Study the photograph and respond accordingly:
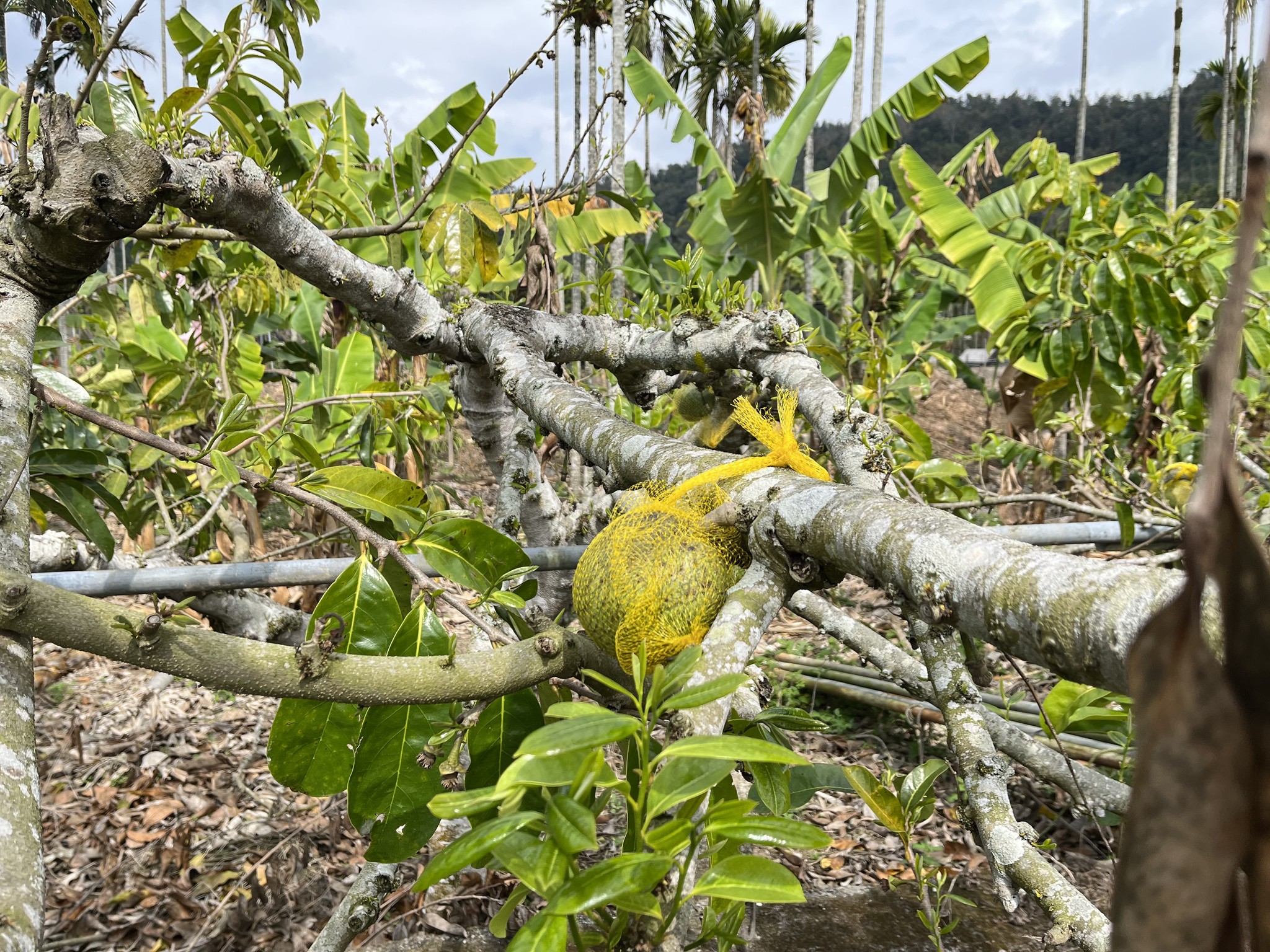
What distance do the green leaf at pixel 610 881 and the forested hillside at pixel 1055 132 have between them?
2833cm

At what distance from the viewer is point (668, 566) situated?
0.81m

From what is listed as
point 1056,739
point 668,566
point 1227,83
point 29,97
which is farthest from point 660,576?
point 1227,83

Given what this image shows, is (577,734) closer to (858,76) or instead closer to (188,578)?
(188,578)

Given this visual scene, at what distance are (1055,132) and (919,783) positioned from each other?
3574 cm

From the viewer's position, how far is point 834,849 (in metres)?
2.25

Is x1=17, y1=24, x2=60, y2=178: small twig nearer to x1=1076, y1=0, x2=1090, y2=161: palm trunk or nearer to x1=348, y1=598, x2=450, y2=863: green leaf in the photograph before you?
x1=348, y1=598, x2=450, y2=863: green leaf

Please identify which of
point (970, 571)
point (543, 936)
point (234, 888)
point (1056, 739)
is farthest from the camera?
point (234, 888)

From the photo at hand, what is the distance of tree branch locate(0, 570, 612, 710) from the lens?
558 mm

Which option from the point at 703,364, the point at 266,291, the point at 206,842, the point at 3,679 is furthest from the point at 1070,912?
the point at 266,291

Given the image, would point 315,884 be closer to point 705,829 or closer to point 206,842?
point 206,842

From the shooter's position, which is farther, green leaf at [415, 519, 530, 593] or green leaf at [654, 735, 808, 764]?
green leaf at [415, 519, 530, 593]

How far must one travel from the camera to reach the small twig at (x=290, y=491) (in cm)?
82

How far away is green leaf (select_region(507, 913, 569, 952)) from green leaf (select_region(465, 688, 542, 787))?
0.36 m

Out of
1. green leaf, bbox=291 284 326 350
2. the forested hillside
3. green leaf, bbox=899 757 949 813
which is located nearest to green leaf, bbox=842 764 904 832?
green leaf, bbox=899 757 949 813
